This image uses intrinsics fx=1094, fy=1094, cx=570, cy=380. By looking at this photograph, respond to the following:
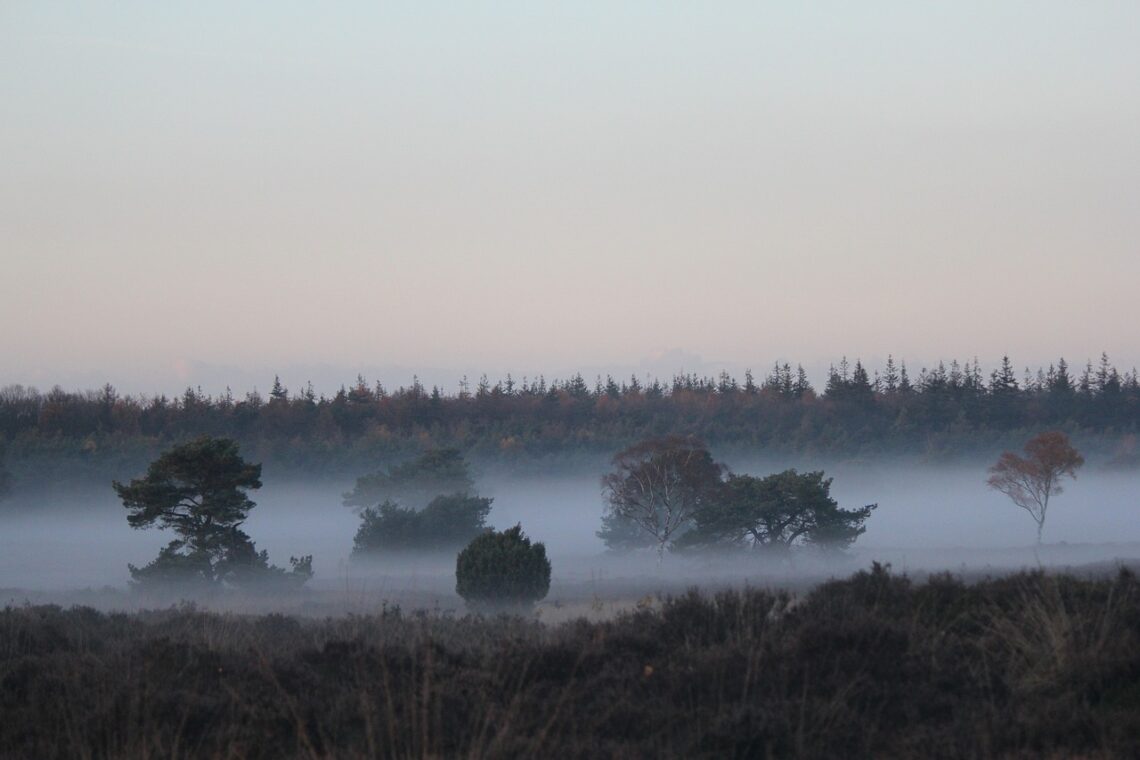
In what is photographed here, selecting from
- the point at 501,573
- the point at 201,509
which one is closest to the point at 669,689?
the point at 501,573

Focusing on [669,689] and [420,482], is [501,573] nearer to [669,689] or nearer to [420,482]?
[669,689]

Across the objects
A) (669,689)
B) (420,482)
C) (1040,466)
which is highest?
(669,689)

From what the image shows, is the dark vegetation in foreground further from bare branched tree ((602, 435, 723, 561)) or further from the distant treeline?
the distant treeline

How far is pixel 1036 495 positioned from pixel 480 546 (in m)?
46.4

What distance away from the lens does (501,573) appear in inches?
1073

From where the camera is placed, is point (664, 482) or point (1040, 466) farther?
point (1040, 466)

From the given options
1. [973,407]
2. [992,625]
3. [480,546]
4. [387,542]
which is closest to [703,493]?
[387,542]

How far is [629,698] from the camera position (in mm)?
7430

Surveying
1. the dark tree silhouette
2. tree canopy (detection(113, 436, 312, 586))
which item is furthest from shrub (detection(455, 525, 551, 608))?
the dark tree silhouette

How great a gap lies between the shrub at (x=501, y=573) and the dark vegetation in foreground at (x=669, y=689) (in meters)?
17.1

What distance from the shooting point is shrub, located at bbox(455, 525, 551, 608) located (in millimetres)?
26922

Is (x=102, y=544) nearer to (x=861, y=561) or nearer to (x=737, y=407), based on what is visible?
(x=861, y=561)

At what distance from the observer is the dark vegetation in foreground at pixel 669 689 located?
6.58 meters

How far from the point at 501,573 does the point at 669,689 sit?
785 inches
